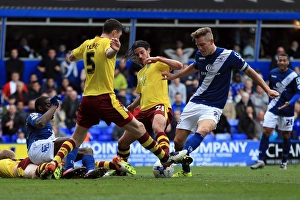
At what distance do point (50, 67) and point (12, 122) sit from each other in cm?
335

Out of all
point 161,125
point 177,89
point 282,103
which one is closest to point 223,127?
point 177,89

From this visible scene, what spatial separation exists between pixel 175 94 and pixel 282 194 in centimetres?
1408

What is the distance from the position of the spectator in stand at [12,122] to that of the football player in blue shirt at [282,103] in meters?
7.38

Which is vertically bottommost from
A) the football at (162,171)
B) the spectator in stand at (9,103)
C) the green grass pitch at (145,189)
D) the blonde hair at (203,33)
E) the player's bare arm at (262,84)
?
the green grass pitch at (145,189)

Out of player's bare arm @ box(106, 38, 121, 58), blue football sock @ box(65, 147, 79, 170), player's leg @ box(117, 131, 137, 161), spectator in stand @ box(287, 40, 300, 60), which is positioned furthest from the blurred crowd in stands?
player's bare arm @ box(106, 38, 121, 58)

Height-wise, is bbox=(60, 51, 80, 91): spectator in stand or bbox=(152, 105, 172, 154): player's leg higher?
bbox=(60, 51, 80, 91): spectator in stand

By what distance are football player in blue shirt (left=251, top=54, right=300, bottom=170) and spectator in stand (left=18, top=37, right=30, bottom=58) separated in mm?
10536

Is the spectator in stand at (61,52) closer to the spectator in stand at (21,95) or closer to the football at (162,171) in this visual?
the spectator in stand at (21,95)

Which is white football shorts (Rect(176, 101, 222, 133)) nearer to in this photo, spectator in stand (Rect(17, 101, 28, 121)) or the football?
the football

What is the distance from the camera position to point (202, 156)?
22984 millimetres

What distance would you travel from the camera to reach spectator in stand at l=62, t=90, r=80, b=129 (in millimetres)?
24344

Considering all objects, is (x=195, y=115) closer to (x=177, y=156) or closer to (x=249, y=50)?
(x=177, y=156)

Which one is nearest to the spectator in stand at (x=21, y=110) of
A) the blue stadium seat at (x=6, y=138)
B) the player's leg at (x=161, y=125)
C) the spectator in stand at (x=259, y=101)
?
the blue stadium seat at (x=6, y=138)

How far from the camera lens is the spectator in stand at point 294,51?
28.9 metres
